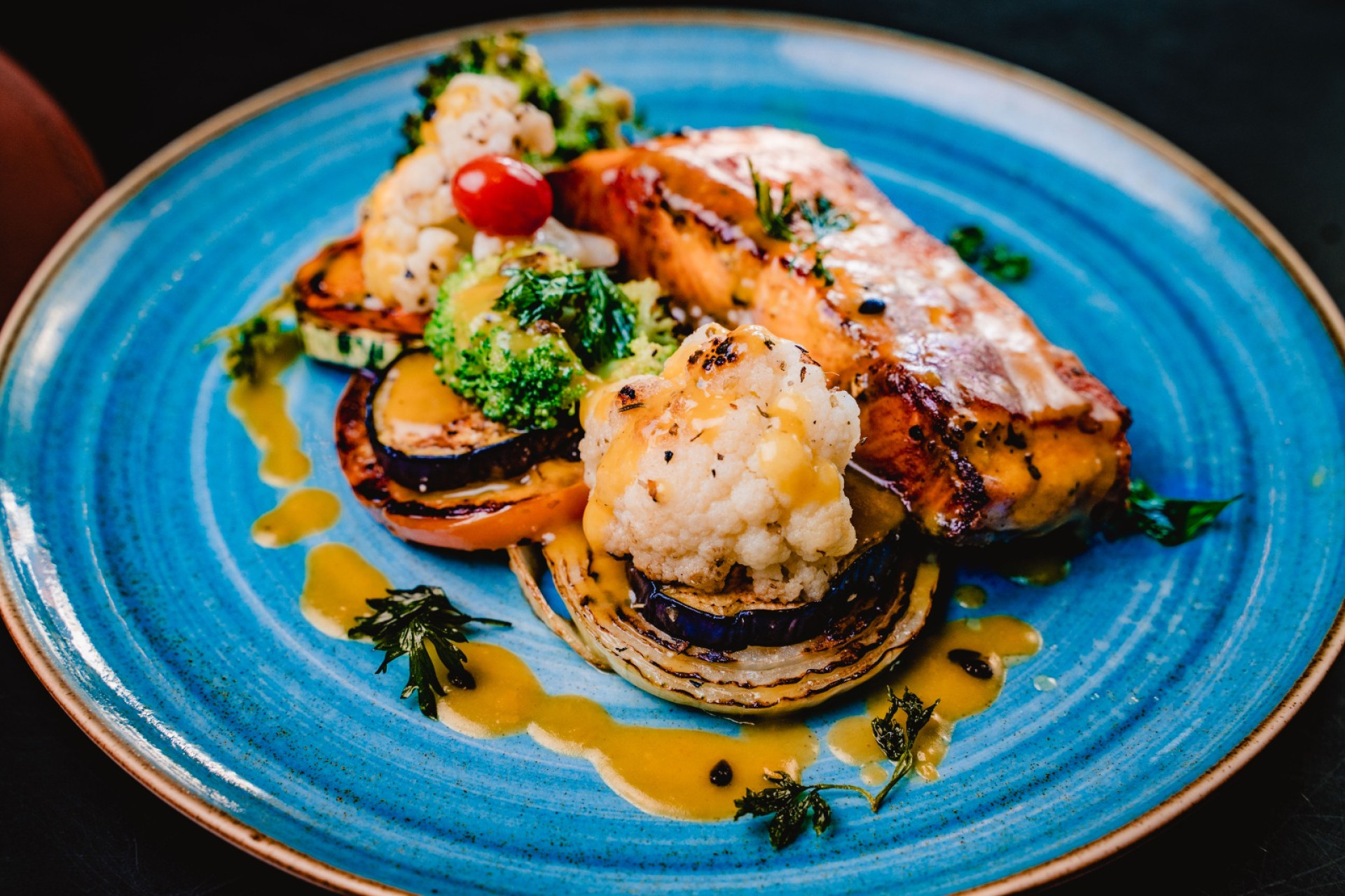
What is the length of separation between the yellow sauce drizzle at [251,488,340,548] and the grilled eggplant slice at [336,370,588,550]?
20cm

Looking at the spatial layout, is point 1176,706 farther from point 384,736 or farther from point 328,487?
point 328,487

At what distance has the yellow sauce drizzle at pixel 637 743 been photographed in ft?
9.86

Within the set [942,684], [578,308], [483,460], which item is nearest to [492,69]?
[578,308]

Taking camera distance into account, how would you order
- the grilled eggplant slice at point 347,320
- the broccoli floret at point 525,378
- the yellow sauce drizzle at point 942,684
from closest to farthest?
1. the yellow sauce drizzle at point 942,684
2. the broccoli floret at point 525,378
3. the grilled eggplant slice at point 347,320

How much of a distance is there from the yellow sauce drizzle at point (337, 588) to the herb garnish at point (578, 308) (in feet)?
3.56

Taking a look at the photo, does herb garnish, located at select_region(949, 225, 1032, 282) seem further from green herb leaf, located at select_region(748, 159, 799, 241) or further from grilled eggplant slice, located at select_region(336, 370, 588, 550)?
grilled eggplant slice, located at select_region(336, 370, 588, 550)

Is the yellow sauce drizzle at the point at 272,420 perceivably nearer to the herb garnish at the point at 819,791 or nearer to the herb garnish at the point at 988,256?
the herb garnish at the point at 819,791

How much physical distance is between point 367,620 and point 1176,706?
8.71ft

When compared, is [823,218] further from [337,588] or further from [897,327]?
[337,588]

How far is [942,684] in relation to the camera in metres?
3.29

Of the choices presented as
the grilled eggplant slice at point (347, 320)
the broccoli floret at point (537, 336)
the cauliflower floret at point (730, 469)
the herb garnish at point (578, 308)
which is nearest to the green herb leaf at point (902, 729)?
the cauliflower floret at point (730, 469)

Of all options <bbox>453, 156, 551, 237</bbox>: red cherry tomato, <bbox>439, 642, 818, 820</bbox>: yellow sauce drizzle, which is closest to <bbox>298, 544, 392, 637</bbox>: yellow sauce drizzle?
<bbox>439, 642, 818, 820</bbox>: yellow sauce drizzle

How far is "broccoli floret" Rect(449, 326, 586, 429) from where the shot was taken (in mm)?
3479

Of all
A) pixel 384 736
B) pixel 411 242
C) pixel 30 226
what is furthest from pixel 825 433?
pixel 30 226
